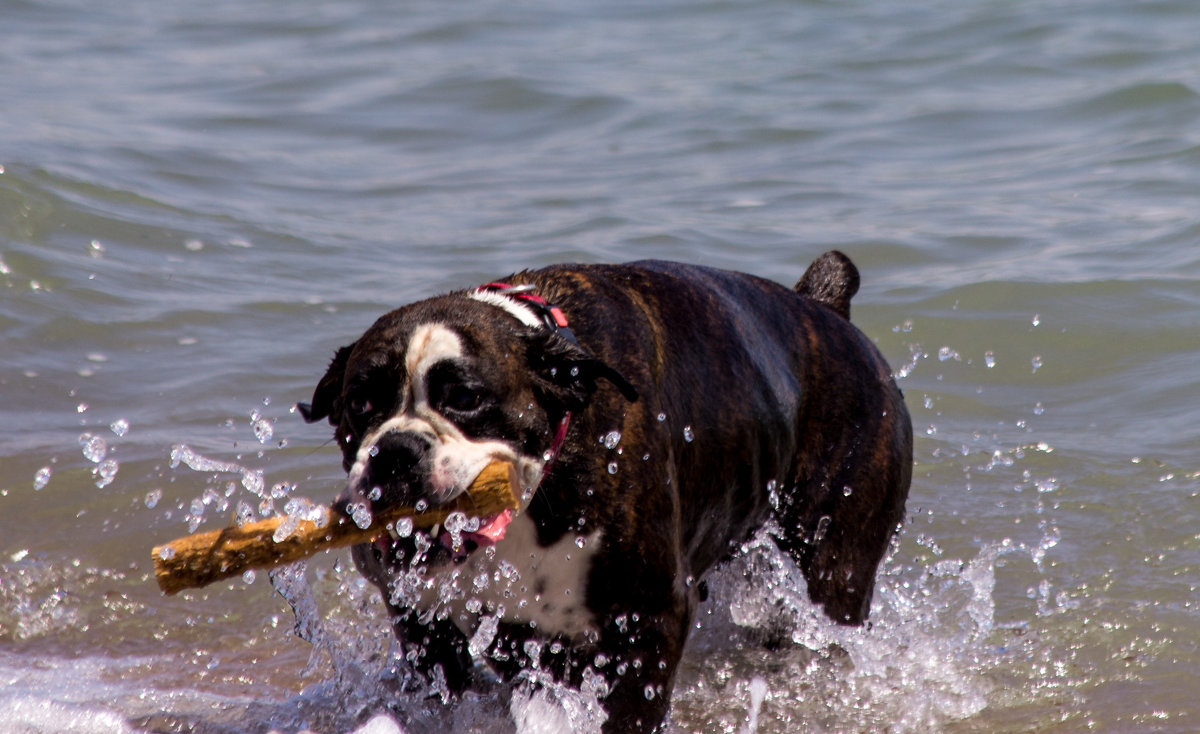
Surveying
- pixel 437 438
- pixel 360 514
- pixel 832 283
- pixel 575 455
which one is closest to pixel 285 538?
pixel 360 514

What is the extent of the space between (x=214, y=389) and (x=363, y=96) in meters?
7.33

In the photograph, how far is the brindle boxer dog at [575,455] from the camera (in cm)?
364

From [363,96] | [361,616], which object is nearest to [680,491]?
[361,616]

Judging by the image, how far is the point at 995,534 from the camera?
620cm

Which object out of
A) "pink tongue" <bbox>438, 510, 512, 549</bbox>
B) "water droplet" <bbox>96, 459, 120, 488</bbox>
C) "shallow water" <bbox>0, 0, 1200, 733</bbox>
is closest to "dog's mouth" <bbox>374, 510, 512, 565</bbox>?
"pink tongue" <bbox>438, 510, 512, 549</bbox>

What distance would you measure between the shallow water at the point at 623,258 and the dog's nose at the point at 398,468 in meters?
0.85

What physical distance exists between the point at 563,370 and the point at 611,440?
0.77 ft

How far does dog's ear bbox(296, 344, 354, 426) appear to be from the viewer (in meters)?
4.00

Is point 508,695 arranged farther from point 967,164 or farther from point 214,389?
point 967,164

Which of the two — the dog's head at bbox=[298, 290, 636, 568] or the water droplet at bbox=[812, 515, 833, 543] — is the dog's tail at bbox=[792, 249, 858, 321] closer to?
the water droplet at bbox=[812, 515, 833, 543]

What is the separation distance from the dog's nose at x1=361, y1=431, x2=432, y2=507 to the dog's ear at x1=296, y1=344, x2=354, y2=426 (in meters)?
0.48

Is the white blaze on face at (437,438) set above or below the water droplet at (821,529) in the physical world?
above

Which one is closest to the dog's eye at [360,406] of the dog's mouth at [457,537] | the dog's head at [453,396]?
the dog's head at [453,396]

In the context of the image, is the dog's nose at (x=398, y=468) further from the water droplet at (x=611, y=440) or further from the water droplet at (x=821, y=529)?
the water droplet at (x=821, y=529)
